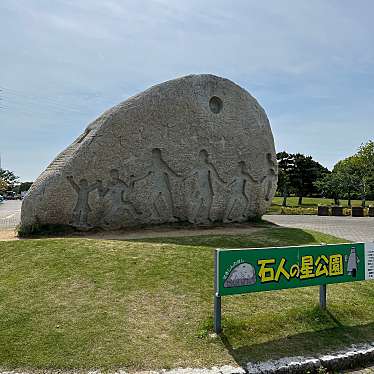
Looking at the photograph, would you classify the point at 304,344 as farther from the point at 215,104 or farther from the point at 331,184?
the point at 331,184

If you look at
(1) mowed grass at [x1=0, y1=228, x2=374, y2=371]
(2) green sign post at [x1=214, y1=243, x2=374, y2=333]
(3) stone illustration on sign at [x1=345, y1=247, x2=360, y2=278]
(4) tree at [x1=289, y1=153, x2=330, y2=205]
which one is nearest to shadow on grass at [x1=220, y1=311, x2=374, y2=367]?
(1) mowed grass at [x1=0, y1=228, x2=374, y2=371]

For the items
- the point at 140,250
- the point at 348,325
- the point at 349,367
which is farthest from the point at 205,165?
the point at 349,367

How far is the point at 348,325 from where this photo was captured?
220 inches

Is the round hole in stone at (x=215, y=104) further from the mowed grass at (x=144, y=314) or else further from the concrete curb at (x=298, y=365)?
the concrete curb at (x=298, y=365)

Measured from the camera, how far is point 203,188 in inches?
492

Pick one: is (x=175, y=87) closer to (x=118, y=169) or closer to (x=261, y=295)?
(x=118, y=169)

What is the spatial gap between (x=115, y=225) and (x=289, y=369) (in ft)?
24.9

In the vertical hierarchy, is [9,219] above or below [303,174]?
below

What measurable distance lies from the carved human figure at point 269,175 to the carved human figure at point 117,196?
4.63 metres

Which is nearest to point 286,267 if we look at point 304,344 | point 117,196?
point 304,344

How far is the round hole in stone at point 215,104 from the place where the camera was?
42.1 feet

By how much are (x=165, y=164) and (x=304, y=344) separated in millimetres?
7573

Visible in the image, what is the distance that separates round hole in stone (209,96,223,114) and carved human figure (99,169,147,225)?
3218mm

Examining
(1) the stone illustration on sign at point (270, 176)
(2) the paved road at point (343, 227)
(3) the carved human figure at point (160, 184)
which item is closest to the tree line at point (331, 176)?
(2) the paved road at point (343, 227)
